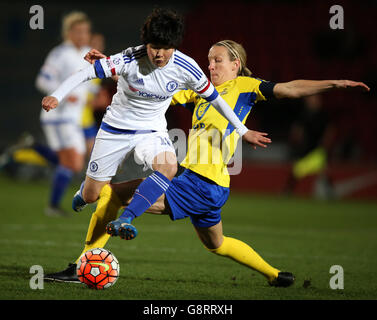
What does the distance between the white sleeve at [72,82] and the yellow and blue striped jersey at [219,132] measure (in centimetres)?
82

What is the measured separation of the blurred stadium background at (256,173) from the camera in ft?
16.5

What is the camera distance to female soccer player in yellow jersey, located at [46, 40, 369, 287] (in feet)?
14.5

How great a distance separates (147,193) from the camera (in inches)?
166

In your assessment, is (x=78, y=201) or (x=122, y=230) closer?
(x=122, y=230)

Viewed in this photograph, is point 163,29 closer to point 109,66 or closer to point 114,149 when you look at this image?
point 109,66

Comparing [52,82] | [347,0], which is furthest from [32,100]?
[52,82]

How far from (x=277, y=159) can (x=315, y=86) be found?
473 inches

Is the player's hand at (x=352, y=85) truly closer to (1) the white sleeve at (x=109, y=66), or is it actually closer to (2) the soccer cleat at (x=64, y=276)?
(1) the white sleeve at (x=109, y=66)

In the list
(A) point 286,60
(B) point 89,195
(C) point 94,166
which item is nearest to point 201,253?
(B) point 89,195

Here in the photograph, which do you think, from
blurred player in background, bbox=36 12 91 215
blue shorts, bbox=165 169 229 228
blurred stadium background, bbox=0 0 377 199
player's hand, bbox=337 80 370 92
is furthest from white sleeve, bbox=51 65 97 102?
blurred stadium background, bbox=0 0 377 199

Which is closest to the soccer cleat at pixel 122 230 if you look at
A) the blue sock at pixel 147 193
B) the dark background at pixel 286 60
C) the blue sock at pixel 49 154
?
the blue sock at pixel 147 193

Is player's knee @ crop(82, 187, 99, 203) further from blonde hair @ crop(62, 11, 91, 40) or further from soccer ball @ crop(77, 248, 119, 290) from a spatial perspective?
blonde hair @ crop(62, 11, 91, 40)

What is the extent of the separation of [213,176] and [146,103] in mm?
714

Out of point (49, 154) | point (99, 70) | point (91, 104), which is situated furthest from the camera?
point (49, 154)
